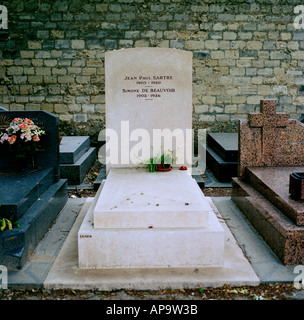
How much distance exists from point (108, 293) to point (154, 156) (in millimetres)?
2044

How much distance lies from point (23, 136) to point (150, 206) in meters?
1.96

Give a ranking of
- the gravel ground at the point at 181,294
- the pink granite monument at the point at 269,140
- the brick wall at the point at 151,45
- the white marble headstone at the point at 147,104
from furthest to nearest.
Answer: the brick wall at the point at 151,45 < the pink granite monument at the point at 269,140 < the white marble headstone at the point at 147,104 < the gravel ground at the point at 181,294

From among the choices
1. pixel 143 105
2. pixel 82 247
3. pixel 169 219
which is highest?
pixel 143 105

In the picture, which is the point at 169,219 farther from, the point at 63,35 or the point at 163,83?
the point at 63,35

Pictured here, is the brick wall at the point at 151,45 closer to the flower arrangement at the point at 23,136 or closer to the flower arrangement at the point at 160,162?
the flower arrangement at the point at 23,136

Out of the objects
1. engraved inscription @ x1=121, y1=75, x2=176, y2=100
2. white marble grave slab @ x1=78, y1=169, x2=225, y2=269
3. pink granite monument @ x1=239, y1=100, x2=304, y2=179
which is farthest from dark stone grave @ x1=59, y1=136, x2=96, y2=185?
white marble grave slab @ x1=78, y1=169, x2=225, y2=269

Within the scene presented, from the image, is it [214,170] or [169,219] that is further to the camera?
[214,170]

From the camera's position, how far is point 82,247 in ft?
11.5

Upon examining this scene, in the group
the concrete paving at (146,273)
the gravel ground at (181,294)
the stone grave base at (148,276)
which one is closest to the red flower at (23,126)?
the concrete paving at (146,273)

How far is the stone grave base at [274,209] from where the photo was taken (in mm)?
3547

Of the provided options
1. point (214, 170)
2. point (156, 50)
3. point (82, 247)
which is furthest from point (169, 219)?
point (214, 170)

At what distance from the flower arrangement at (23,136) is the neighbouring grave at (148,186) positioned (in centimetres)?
93

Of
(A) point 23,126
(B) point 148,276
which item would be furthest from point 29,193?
(B) point 148,276

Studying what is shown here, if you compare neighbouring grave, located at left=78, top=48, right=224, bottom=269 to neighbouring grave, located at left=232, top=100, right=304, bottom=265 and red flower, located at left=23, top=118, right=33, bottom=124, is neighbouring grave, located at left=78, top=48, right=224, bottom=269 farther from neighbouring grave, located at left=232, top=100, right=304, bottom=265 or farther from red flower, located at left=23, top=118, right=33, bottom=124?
red flower, located at left=23, top=118, right=33, bottom=124
